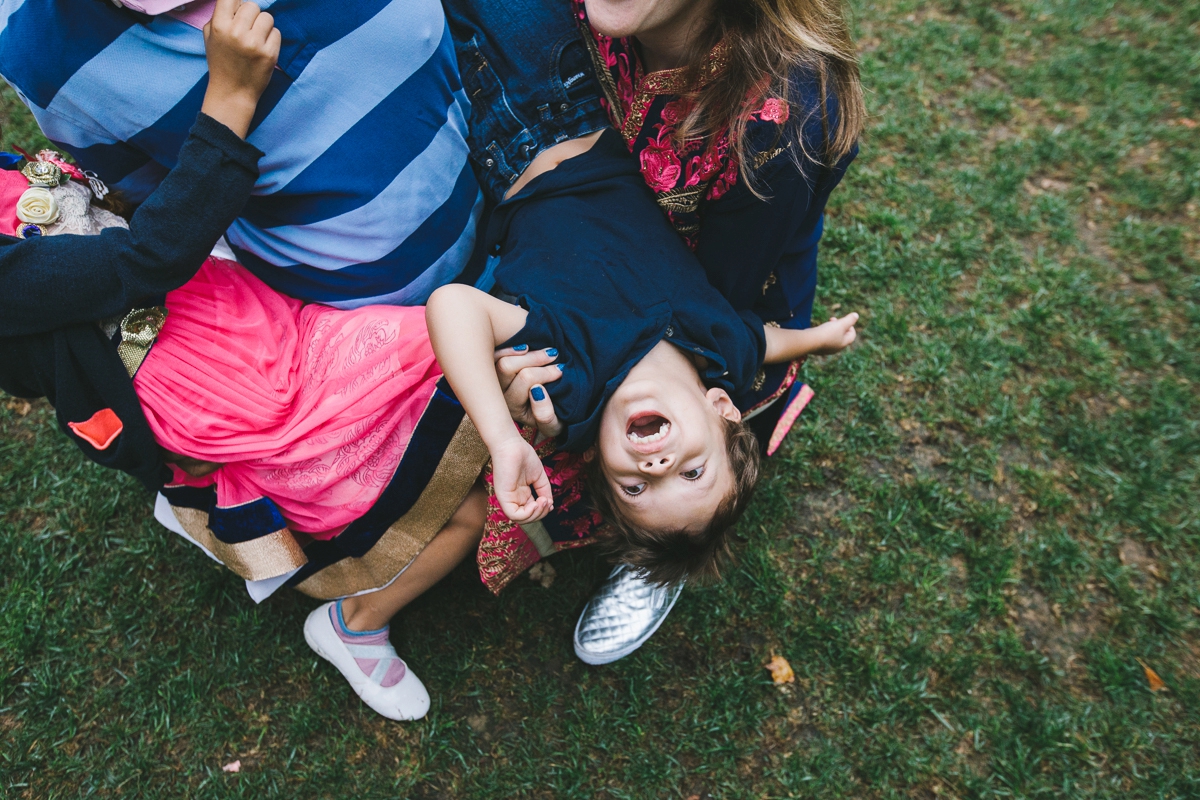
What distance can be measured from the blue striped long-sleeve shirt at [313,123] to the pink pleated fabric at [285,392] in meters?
0.14

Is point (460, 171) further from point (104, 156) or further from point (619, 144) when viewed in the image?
point (104, 156)

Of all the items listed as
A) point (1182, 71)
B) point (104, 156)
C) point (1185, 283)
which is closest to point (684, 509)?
point (104, 156)

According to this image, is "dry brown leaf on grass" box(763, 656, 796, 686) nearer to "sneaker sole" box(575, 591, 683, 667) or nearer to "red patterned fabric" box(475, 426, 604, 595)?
"sneaker sole" box(575, 591, 683, 667)

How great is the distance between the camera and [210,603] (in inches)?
111

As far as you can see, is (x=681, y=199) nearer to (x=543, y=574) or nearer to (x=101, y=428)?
(x=543, y=574)

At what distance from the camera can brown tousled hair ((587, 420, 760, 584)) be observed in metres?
2.20

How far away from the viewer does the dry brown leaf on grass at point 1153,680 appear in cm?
286

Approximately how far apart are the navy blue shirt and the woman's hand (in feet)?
0.09

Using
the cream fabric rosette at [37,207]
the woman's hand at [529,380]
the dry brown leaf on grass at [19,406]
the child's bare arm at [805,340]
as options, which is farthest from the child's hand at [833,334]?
the dry brown leaf on grass at [19,406]

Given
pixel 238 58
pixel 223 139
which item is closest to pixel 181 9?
pixel 238 58

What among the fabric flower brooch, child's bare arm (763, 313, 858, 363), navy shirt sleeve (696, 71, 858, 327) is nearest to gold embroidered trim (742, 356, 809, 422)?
child's bare arm (763, 313, 858, 363)

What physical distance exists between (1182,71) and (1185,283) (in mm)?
1618

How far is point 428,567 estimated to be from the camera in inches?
97.0

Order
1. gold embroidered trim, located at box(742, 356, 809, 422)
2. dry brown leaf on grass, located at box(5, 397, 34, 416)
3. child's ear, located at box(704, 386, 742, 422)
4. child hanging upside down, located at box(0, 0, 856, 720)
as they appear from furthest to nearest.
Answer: dry brown leaf on grass, located at box(5, 397, 34, 416) → gold embroidered trim, located at box(742, 356, 809, 422) → child's ear, located at box(704, 386, 742, 422) → child hanging upside down, located at box(0, 0, 856, 720)
